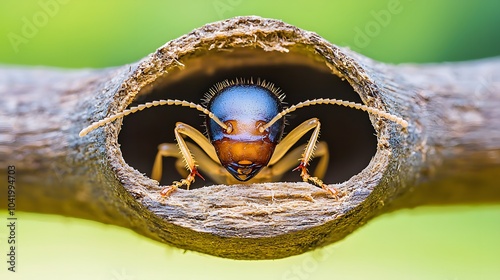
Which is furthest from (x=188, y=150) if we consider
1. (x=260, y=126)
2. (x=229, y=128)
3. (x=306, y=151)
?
(x=306, y=151)

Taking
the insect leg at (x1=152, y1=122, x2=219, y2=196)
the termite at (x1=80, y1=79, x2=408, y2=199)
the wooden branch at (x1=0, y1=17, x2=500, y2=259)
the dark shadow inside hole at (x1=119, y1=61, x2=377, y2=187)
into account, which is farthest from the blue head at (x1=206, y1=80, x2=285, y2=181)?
the dark shadow inside hole at (x1=119, y1=61, x2=377, y2=187)

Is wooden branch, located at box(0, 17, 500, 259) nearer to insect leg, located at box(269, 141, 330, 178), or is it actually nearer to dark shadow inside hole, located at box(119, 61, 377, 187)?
dark shadow inside hole, located at box(119, 61, 377, 187)

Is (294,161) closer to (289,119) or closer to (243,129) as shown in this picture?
(289,119)

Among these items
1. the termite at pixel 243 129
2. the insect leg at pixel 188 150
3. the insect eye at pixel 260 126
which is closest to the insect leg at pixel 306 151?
the termite at pixel 243 129

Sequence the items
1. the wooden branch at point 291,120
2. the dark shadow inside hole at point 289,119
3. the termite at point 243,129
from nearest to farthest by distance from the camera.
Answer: the wooden branch at point 291,120
the termite at point 243,129
the dark shadow inside hole at point 289,119

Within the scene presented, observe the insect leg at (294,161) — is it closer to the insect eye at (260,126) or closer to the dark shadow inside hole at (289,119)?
the dark shadow inside hole at (289,119)
